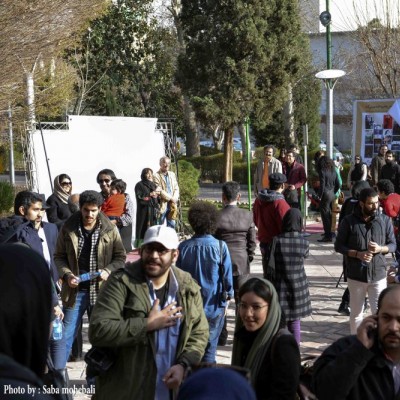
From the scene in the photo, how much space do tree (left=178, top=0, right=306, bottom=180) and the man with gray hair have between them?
12.1 meters

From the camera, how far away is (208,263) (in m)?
7.02

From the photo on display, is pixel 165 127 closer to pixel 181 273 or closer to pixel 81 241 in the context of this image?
pixel 81 241

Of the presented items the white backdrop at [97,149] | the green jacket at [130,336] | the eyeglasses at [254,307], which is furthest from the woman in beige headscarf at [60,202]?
the eyeglasses at [254,307]

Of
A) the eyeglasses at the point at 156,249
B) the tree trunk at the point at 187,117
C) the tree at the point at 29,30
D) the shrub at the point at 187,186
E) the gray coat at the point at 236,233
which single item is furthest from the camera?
the tree trunk at the point at 187,117

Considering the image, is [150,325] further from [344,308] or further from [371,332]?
[344,308]

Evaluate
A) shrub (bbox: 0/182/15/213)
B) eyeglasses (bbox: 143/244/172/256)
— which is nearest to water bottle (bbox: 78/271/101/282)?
eyeglasses (bbox: 143/244/172/256)

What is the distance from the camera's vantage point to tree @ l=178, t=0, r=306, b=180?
86.3 feet

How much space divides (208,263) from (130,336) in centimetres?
268

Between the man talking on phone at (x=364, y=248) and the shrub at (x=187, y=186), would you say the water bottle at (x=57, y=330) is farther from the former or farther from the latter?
the shrub at (x=187, y=186)

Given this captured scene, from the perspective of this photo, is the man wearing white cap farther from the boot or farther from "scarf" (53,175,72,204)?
the boot

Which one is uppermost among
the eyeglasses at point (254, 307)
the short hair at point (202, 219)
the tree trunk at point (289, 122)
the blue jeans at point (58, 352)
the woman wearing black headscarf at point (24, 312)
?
the tree trunk at point (289, 122)

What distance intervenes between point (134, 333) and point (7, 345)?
7.14 ft

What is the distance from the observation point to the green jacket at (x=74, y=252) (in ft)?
23.4

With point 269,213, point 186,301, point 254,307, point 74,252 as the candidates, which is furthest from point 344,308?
point 254,307
